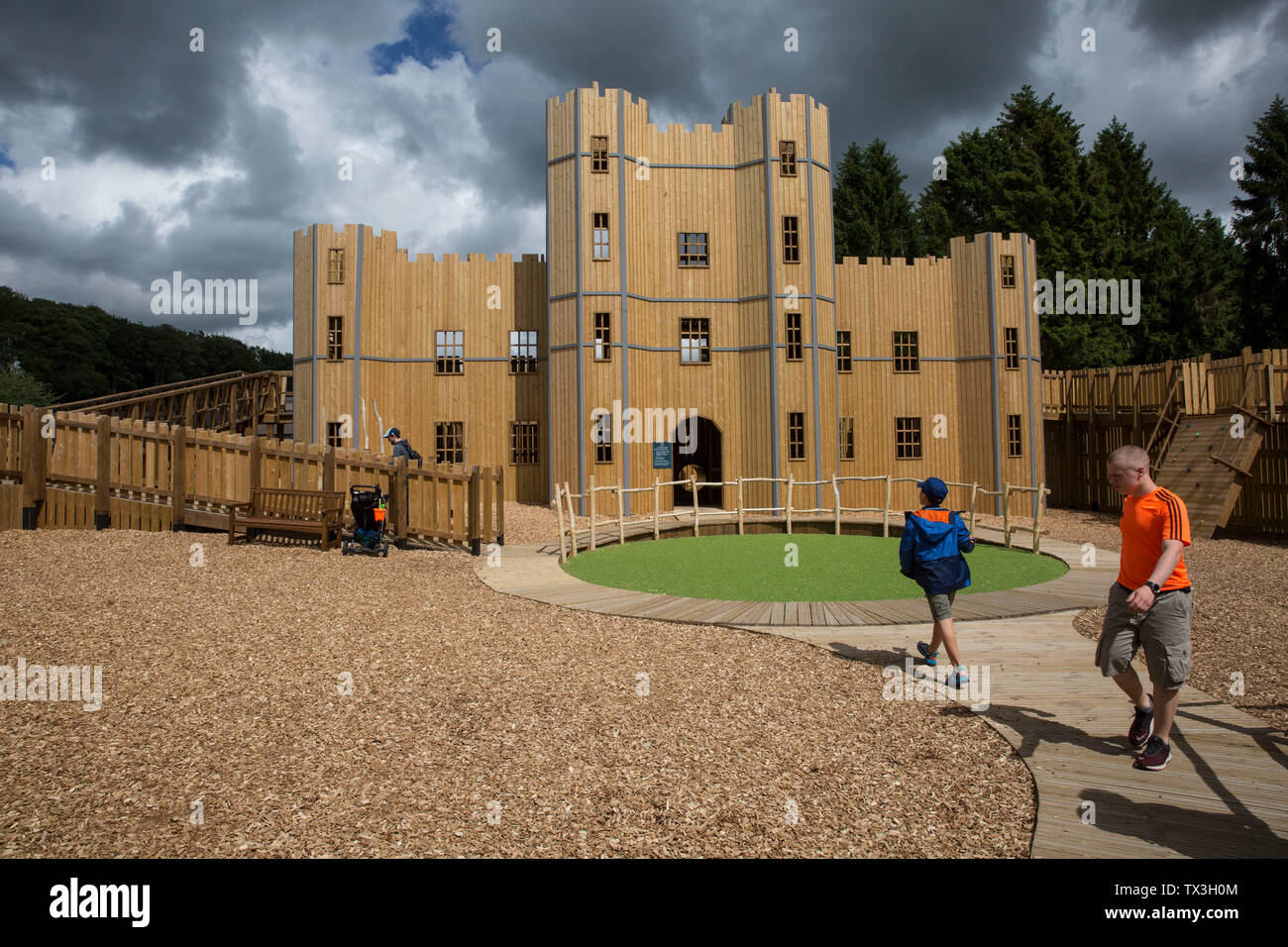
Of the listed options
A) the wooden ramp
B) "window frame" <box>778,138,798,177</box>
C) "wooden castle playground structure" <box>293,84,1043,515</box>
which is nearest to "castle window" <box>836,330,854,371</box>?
"wooden castle playground structure" <box>293,84,1043,515</box>

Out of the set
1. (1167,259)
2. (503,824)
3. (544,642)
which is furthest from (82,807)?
(1167,259)

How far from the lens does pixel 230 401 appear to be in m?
25.9

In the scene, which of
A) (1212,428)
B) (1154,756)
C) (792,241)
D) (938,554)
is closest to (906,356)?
(792,241)

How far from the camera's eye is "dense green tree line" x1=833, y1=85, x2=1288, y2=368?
111ft

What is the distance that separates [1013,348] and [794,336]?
7374mm

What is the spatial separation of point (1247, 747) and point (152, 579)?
10747mm

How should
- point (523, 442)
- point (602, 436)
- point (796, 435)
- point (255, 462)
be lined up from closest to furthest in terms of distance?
point (255, 462) < point (602, 436) < point (796, 435) < point (523, 442)

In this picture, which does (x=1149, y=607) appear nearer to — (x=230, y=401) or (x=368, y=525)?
(x=368, y=525)

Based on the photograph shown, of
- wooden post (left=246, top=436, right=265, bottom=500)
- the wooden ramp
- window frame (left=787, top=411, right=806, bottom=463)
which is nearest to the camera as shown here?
wooden post (left=246, top=436, right=265, bottom=500)

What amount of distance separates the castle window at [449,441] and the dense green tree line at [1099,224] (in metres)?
26.8

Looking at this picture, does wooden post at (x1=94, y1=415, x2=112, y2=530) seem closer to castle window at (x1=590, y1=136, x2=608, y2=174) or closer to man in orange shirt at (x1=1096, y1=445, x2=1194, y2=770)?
man in orange shirt at (x1=1096, y1=445, x2=1194, y2=770)

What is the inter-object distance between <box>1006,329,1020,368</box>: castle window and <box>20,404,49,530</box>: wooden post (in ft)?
81.1

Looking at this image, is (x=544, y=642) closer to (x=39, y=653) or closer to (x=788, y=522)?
(x=39, y=653)

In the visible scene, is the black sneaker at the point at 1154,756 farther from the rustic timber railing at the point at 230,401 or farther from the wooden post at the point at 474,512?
the rustic timber railing at the point at 230,401
